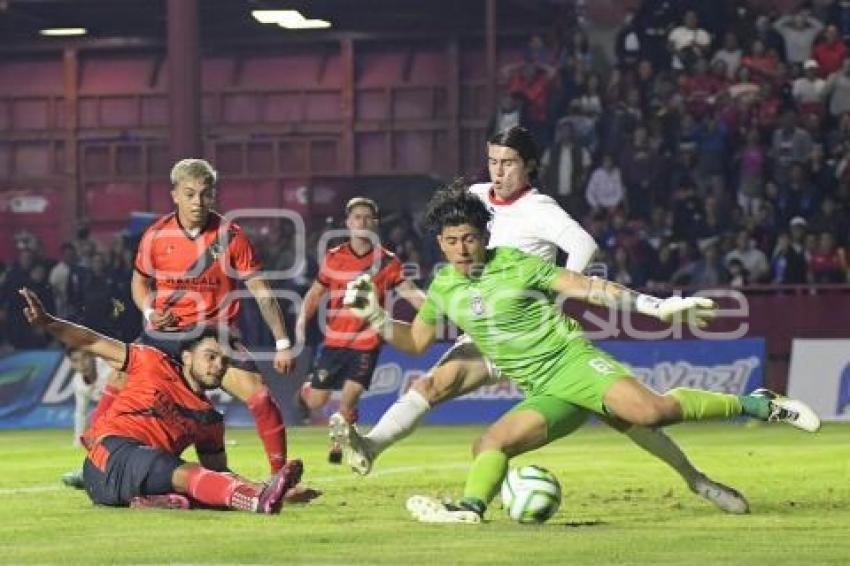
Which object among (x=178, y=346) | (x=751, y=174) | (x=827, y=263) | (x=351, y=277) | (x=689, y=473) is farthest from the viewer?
(x=751, y=174)

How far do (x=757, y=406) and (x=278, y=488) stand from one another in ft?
8.60

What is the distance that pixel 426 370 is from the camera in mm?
26234

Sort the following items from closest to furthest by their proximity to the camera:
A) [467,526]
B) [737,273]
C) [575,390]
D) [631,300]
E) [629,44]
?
[467,526] < [631,300] < [575,390] < [737,273] < [629,44]

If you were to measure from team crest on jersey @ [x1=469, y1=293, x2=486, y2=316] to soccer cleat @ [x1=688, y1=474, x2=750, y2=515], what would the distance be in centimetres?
171

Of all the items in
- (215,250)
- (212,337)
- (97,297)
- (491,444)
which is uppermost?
(215,250)

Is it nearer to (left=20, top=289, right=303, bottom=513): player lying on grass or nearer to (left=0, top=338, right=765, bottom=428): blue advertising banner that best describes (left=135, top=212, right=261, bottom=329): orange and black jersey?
(left=20, top=289, right=303, bottom=513): player lying on grass

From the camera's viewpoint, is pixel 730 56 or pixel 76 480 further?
pixel 730 56

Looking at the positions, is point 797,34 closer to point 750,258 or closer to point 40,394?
point 750,258

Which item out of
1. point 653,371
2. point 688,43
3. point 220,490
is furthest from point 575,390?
point 688,43

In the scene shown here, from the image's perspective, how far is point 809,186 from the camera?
2777 centimetres

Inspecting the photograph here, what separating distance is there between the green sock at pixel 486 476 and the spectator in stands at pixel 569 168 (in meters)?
17.7

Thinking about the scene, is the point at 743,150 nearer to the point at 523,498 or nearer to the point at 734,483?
the point at 734,483

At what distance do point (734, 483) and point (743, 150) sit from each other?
13.9 metres

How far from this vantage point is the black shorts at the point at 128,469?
1243 cm
